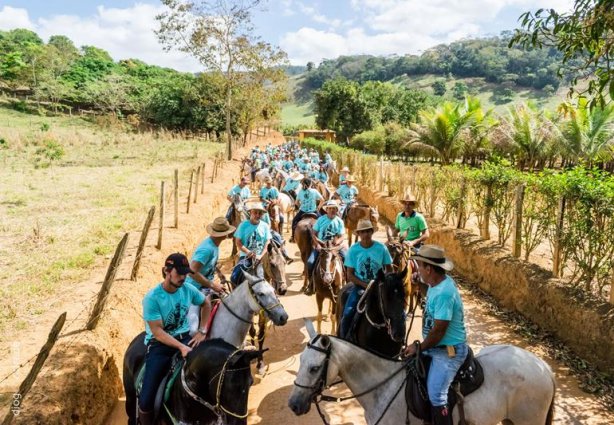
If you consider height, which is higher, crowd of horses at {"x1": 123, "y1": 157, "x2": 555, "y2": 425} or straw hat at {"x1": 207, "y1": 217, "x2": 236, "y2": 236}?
straw hat at {"x1": 207, "y1": 217, "x2": 236, "y2": 236}

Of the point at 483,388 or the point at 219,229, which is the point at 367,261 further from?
the point at 483,388

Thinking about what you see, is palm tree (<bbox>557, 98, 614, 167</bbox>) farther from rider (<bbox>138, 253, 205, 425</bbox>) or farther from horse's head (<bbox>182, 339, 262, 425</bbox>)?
horse's head (<bbox>182, 339, 262, 425</bbox>)

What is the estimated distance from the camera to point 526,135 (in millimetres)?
21297

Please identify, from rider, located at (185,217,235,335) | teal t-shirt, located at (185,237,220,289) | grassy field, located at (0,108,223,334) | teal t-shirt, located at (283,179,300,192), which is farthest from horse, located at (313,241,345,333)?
teal t-shirt, located at (283,179,300,192)

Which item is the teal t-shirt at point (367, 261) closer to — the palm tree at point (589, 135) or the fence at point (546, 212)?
the fence at point (546, 212)

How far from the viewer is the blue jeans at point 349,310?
20.1ft

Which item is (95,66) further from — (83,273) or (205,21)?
(83,273)

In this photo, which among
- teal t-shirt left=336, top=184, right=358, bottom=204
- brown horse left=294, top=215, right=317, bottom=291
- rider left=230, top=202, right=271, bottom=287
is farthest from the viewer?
teal t-shirt left=336, top=184, right=358, bottom=204

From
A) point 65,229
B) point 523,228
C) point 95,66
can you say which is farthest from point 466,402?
point 95,66

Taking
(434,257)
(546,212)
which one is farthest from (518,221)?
(434,257)

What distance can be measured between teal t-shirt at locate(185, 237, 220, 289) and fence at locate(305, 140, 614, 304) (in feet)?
21.8

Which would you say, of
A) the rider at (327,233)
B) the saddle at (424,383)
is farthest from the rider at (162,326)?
the rider at (327,233)

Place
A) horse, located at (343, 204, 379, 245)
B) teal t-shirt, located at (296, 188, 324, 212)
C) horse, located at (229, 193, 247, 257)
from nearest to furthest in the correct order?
1. teal t-shirt, located at (296, 188, 324, 212)
2. horse, located at (229, 193, 247, 257)
3. horse, located at (343, 204, 379, 245)

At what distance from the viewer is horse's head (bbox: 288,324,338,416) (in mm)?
3795
